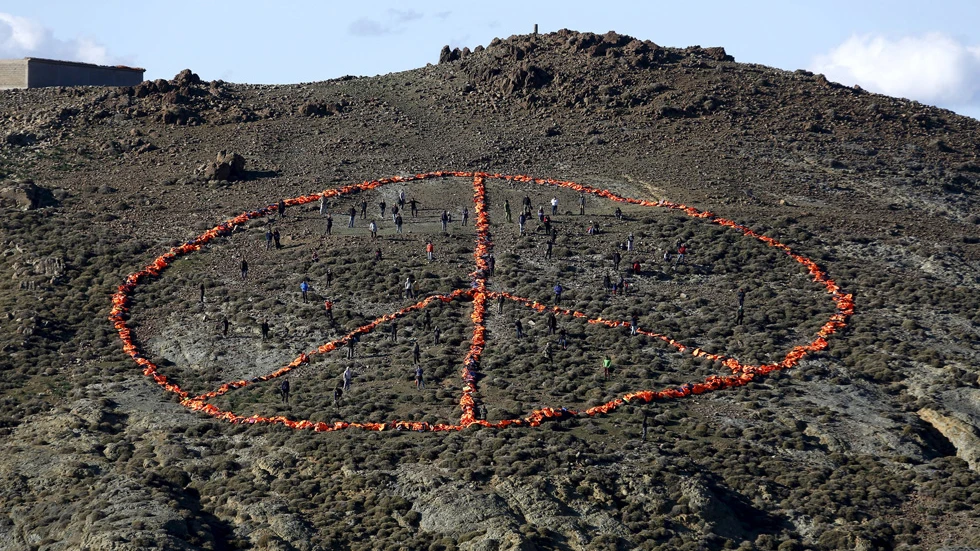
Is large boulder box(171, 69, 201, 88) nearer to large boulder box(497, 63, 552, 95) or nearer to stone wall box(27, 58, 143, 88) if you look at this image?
stone wall box(27, 58, 143, 88)

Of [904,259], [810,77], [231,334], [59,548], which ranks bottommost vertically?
[59,548]

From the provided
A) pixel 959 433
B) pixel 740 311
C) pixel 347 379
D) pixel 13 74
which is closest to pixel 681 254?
pixel 740 311

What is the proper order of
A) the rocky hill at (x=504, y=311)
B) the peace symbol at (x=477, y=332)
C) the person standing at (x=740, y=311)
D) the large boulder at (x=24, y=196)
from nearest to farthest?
1. the rocky hill at (x=504, y=311)
2. the peace symbol at (x=477, y=332)
3. the person standing at (x=740, y=311)
4. the large boulder at (x=24, y=196)

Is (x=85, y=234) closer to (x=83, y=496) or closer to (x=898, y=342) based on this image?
(x=83, y=496)

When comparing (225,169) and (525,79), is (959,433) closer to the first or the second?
(225,169)

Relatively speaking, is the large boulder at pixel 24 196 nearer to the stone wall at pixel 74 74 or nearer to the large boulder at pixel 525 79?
the stone wall at pixel 74 74

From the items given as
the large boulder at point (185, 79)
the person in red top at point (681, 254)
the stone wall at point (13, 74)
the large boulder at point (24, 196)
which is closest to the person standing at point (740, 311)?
the person in red top at point (681, 254)

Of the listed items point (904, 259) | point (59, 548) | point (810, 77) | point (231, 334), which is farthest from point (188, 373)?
point (810, 77)
